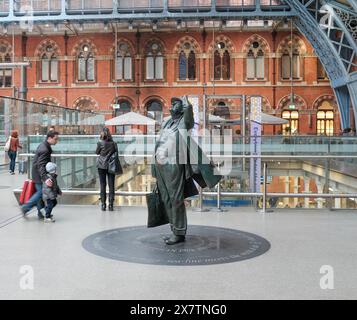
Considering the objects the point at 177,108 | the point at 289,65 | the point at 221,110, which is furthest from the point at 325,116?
the point at 177,108

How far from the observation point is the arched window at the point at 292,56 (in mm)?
34031

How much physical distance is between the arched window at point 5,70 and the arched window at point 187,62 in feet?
40.5

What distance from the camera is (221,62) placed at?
34.8 meters

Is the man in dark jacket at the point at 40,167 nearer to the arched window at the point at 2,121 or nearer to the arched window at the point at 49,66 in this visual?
the arched window at the point at 2,121

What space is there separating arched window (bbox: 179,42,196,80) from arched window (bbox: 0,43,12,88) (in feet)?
40.5

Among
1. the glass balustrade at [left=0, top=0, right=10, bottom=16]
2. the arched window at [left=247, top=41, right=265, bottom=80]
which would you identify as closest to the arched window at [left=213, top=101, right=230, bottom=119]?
the arched window at [left=247, top=41, right=265, bottom=80]

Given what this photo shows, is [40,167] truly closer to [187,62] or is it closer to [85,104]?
[187,62]

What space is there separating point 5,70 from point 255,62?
17896 mm

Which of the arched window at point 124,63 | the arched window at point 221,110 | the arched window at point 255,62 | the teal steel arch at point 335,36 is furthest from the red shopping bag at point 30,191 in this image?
the arched window at point 255,62

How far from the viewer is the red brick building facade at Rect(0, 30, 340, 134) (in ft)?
111

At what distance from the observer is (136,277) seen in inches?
193

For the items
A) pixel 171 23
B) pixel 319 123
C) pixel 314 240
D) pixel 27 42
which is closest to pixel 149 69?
pixel 171 23

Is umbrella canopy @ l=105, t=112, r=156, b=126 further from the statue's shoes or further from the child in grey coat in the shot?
the statue's shoes

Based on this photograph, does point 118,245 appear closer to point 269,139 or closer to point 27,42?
point 269,139
